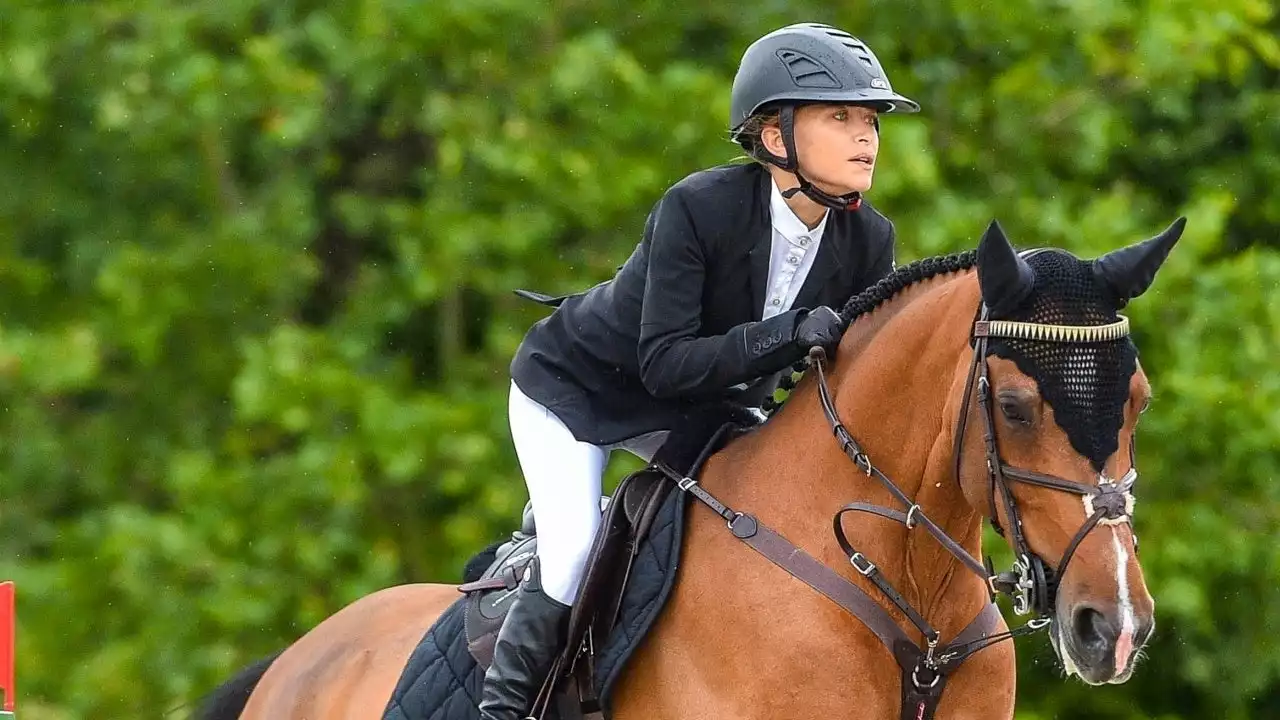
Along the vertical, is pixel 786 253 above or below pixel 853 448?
above

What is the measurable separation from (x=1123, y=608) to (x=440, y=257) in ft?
21.2

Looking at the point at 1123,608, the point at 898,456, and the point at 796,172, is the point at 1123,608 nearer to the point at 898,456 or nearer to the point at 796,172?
the point at 898,456

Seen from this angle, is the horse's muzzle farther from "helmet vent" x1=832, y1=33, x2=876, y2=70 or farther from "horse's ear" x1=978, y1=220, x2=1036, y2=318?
"helmet vent" x1=832, y1=33, x2=876, y2=70

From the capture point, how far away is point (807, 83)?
3758 millimetres

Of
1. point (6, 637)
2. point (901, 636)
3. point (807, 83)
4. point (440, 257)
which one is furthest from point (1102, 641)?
point (440, 257)

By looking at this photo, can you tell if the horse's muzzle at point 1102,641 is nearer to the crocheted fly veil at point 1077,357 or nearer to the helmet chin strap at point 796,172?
the crocheted fly veil at point 1077,357

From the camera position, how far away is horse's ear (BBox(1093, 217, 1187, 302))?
10.6 feet

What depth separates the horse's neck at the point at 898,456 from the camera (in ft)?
11.4

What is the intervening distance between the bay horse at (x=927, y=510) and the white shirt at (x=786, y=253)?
20 cm

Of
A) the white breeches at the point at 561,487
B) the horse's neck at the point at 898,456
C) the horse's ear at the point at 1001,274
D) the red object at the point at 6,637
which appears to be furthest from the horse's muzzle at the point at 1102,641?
the red object at the point at 6,637

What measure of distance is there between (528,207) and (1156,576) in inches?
149

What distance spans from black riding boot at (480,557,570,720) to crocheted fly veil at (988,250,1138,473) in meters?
1.30

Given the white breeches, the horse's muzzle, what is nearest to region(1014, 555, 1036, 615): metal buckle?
the horse's muzzle

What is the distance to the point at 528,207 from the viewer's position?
29.9 feet
